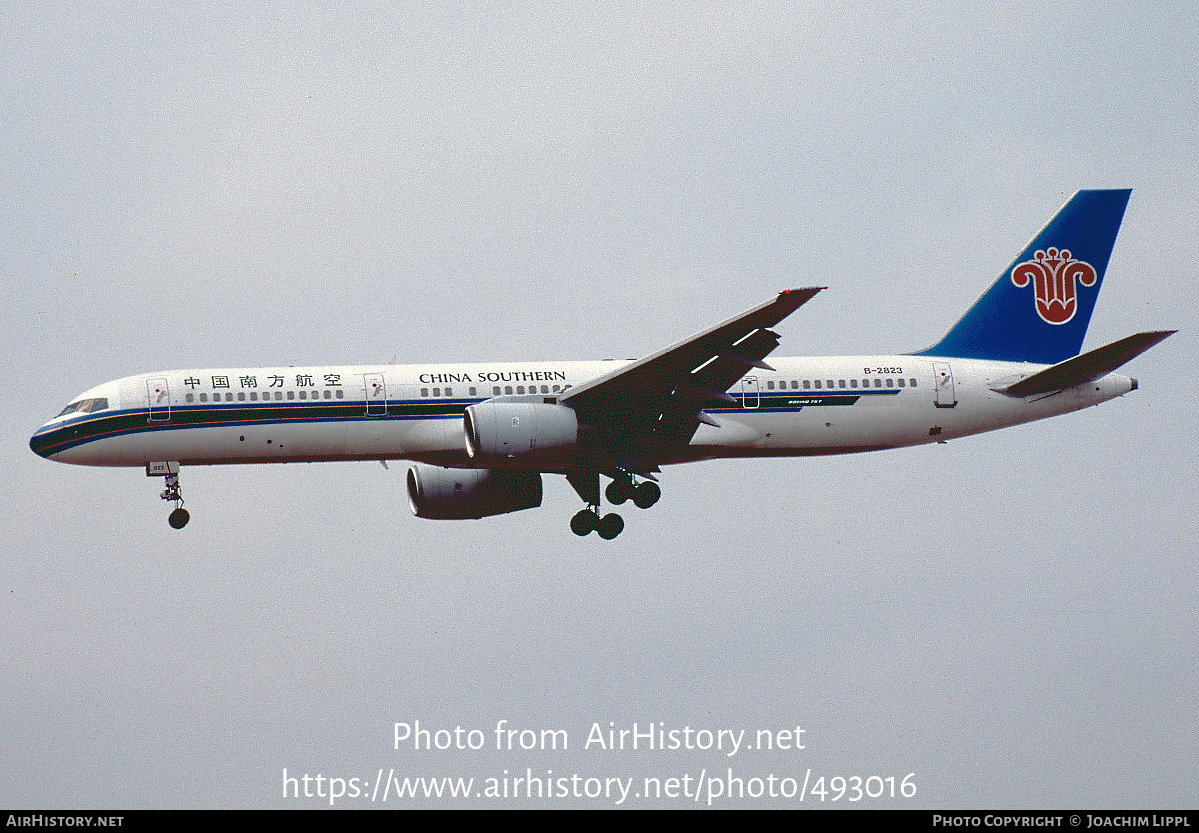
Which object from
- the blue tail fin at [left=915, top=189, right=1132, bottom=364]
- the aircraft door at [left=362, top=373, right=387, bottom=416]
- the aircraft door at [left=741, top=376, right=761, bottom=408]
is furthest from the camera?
the blue tail fin at [left=915, top=189, right=1132, bottom=364]

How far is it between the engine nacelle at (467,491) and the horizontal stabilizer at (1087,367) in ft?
42.6

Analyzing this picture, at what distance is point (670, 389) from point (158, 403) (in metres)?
12.2

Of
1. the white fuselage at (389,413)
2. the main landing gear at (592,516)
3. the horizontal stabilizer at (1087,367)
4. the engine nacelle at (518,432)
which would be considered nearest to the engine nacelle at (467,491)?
the main landing gear at (592,516)

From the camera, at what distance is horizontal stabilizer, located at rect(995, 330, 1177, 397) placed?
35.8 m

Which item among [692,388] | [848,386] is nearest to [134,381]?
[692,388]

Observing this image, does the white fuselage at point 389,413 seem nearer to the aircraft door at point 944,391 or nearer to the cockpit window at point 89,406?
the cockpit window at point 89,406

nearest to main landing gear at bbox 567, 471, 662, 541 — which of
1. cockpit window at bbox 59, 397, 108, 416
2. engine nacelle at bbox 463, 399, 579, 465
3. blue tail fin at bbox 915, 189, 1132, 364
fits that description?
engine nacelle at bbox 463, 399, 579, 465

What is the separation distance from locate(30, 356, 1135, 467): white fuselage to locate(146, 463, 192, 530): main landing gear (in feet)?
0.75

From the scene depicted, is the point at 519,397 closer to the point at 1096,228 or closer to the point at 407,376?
the point at 407,376

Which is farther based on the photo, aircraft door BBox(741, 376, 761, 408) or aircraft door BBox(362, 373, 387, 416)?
aircraft door BBox(741, 376, 761, 408)

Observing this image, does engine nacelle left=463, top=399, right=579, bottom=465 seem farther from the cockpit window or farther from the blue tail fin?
the blue tail fin

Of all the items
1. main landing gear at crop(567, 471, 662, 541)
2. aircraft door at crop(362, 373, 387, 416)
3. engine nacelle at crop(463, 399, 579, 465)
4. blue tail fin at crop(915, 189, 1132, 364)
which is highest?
blue tail fin at crop(915, 189, 1132, 364)

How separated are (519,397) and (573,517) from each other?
15.3ft

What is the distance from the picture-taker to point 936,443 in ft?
130
